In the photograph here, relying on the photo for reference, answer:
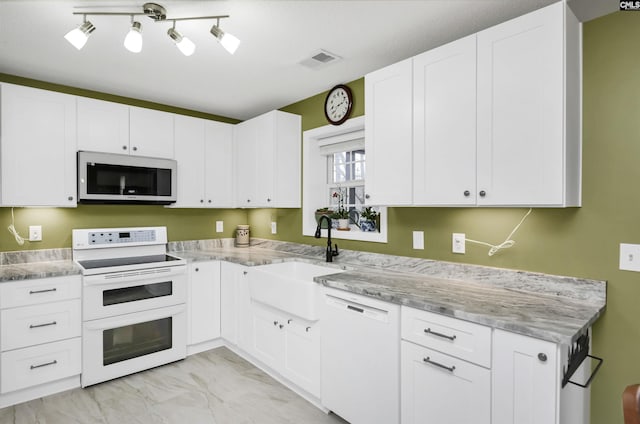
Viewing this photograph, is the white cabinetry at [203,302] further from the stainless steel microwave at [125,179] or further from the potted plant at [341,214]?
the potted plant at [341,214]

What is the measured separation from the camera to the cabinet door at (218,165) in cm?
365

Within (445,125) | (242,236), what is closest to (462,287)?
(445,125)

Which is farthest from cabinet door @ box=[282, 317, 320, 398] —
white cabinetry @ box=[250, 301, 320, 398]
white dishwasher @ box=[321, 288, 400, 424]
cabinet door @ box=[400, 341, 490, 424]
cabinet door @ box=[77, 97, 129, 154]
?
cabinet door @ box=[77, 97, 129, 154]

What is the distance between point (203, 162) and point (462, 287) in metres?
2.74

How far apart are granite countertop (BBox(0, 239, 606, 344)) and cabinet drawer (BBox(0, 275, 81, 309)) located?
47 mm

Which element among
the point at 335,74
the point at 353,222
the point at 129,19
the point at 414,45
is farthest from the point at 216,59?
the point at 353,222

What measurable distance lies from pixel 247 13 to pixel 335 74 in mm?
1025

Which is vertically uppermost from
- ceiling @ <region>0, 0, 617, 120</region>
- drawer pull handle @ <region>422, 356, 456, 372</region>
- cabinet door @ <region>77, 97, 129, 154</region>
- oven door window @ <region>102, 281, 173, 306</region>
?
ceiling @ <region>0, 0, 617, 120</region>

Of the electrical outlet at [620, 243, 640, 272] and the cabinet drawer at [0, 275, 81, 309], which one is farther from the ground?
the electrical outlet at [620, 243, 640, 272]

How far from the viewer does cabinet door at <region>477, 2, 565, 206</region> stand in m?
1.56

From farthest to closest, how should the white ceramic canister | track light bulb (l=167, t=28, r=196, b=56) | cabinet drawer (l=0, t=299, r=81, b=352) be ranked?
the white ceramic canister < cabinet drawer (l=0, t=299, r=81, b=352) < track light bulb (l=167, t=28, r=196, b=56)

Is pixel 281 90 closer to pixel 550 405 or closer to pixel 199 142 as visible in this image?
pixel 199 142

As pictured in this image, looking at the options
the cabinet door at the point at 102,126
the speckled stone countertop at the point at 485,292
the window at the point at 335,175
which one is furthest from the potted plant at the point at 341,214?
the cabinet door at the point at 102,126

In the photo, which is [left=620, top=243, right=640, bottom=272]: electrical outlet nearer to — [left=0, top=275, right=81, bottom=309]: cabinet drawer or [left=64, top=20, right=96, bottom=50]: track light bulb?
[left=64, top=20, right=96, bottom=50]: track light bulb
